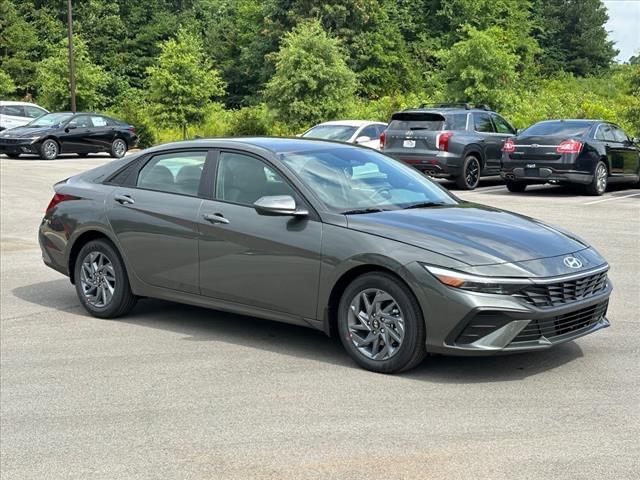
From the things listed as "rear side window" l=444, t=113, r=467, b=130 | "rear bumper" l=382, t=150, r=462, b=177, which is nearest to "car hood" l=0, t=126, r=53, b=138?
"rear bumper" l=382, t=150, r=462, b=177

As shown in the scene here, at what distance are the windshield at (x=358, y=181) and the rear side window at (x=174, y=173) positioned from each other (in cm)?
82

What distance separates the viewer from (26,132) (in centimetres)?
3053

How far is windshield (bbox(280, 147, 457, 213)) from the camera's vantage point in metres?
6.86

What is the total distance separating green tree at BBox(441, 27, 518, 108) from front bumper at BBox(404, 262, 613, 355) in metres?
29.5

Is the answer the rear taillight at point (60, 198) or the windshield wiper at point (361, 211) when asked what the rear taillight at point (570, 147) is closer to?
the rear taillight at point (60, 198)

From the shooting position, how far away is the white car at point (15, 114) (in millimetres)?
36094

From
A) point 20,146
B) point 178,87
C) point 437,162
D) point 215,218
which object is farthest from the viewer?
point 178,87

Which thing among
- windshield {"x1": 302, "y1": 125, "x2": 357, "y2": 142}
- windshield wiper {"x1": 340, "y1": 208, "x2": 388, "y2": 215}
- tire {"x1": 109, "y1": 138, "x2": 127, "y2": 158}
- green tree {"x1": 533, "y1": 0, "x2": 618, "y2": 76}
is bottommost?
tire {"x1": 109, "y1": 138, "x2": 127, "y2": 158}

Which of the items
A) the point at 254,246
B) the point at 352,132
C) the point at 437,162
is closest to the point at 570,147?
the point at 437,162

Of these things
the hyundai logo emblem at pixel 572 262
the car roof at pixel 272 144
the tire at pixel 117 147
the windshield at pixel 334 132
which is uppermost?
the car roof at pixel 272 144

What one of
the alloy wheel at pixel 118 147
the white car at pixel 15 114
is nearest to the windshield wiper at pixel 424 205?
the alloy wheel at pixel 118 147

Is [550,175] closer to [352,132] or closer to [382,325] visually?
[352,132]

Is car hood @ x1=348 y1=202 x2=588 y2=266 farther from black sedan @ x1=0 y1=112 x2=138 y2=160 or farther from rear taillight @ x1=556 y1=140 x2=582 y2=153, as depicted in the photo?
black sedan @ x1=0 y1=112 x2=138 y2=160

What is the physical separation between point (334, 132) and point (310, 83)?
15255 mm
